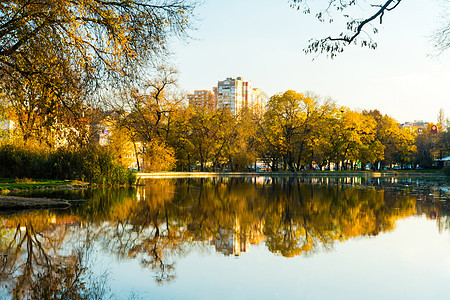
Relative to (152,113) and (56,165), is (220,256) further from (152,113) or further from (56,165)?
(152,113)

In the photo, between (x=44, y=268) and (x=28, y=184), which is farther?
(x=28, y=184)

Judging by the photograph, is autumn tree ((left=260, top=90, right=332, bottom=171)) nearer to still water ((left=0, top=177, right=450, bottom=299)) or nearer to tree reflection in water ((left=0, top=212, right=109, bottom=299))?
still water ((left=0, top=177, right=450, bottom=299))

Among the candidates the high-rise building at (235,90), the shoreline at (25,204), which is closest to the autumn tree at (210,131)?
the shoreline at (25,204)

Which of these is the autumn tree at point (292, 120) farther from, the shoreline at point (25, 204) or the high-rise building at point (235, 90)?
the high-rise building at point (235, 90)

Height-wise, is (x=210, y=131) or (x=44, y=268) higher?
(x=210, y=131)

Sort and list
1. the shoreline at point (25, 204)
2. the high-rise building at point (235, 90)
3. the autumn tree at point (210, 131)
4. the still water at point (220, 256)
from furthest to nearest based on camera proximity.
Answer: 1. the high-rise building at point (235, 90)
2. the autumn tree at point (210, 131)
3. the shoreline at point (25, 204)
4. the still water at point (220, 256)

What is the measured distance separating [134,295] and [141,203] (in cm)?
1188

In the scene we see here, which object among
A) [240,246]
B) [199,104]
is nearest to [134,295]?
[240,246]

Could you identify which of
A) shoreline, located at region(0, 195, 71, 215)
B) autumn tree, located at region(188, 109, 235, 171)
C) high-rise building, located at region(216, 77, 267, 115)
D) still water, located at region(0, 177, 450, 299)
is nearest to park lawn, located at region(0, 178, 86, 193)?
shoreline, located at region(0, 195, 71, 215)

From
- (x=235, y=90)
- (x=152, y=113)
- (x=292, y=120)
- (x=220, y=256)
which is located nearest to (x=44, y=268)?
(x=220, y=256)

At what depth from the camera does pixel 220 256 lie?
8242 mm

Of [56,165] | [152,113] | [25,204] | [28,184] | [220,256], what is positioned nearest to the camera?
[220,256]

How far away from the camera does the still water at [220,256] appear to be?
20.0 ft

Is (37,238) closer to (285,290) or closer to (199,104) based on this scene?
(285,290)
